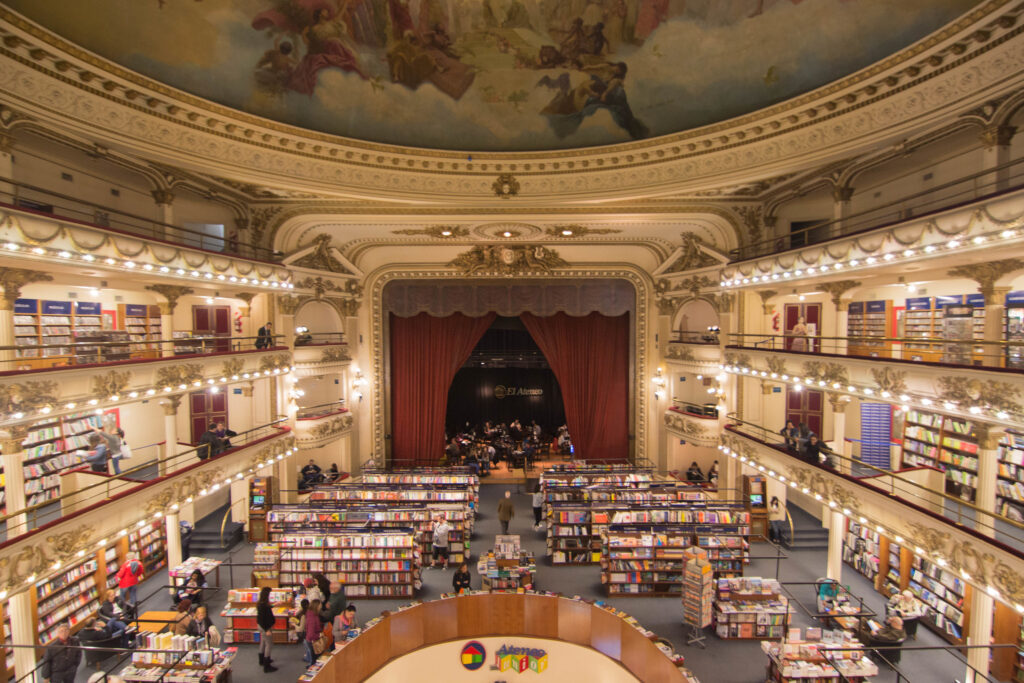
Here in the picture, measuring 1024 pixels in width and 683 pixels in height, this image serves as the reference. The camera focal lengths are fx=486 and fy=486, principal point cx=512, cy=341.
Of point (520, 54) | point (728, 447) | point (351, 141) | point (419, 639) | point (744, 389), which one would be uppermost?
point (520, 54)

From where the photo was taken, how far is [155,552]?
10.4 meters

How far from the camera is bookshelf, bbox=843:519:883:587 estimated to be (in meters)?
9.68

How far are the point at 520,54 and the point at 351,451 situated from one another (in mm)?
11963

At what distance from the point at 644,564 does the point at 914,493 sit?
14.9 feet

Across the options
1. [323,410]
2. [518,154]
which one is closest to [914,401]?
[518,154]

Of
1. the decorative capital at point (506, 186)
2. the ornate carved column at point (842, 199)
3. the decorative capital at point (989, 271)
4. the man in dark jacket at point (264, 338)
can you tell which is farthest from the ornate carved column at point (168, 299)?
the decorative capital at point (989, 271)

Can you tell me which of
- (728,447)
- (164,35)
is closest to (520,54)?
(164,35)

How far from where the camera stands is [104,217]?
338 inches

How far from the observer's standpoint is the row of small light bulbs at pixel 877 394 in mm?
5965

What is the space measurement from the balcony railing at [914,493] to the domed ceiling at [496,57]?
668cm

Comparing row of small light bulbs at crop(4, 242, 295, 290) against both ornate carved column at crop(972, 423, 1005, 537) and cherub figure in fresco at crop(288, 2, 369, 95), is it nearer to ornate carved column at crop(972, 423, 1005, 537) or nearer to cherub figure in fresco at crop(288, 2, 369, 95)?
cherub figure in fresco at crop(288, 2, 369, 95)

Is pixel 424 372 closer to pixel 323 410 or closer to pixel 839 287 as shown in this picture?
pixel 323 410

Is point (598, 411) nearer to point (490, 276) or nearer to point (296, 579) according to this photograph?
point (490, 276)

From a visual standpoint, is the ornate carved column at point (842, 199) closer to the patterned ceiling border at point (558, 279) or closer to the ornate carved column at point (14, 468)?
the patterned ceiling border at point (558, 279)
